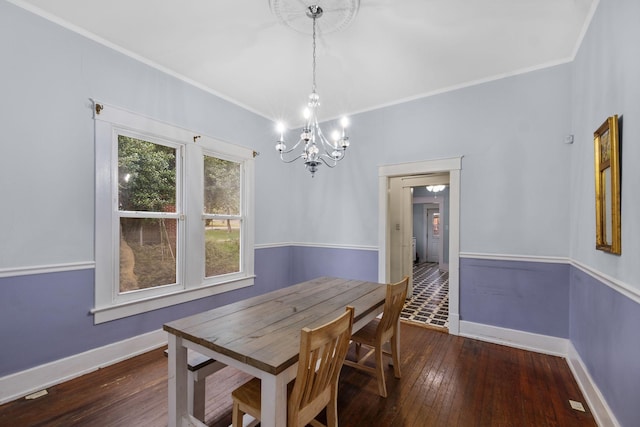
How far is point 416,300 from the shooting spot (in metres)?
4.51

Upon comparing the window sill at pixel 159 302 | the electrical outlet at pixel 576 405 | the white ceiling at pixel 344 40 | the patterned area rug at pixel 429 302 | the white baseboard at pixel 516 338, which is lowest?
the patterned area rug at pixel 429 302

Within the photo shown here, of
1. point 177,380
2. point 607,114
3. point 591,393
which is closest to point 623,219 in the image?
point 607,114

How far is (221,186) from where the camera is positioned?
3564 mm

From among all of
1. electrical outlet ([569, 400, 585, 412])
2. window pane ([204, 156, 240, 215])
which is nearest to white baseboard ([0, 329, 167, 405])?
window pane ([204, 156, 240, 215])

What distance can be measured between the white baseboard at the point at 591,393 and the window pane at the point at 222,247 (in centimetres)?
362

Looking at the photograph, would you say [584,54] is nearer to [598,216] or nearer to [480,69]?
[480,69]

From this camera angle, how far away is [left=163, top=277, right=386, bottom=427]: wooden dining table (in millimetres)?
1204

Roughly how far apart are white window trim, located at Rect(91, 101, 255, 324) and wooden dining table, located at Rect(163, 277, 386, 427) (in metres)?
1.35

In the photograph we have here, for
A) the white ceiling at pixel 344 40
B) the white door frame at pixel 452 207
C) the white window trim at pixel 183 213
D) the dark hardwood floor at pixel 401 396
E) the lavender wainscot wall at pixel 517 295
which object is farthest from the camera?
the white door frame at pixel 452 207

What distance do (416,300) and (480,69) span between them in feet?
11.0

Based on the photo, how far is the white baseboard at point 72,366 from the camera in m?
1.99

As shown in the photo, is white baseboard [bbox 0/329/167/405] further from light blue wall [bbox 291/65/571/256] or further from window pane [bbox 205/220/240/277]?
light blue wall [bbox 291/65/571/256]

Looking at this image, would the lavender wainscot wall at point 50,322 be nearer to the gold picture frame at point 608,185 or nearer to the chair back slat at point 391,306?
the chair back slat at point 391,306

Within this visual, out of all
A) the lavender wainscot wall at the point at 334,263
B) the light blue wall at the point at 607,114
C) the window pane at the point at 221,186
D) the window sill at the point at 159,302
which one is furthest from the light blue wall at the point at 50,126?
the light blue wall at the point at 607,114
